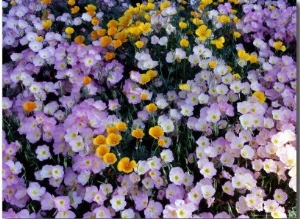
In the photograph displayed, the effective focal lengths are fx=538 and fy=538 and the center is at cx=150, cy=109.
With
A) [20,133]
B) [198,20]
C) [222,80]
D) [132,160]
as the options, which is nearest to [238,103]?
[222,80]

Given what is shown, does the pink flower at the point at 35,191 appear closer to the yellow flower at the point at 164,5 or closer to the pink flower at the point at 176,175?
the pink flower at the point at 176,175

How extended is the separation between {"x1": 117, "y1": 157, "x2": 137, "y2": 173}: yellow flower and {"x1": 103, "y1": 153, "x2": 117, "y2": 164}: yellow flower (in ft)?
0.09

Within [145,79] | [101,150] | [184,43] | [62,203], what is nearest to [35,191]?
[62,203]

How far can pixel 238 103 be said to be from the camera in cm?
219

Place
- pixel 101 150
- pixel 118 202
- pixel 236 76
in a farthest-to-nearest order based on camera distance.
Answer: pixel 236 76 → pixel 101 150 → pixel 118 202

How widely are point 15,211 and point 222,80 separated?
3.37ft

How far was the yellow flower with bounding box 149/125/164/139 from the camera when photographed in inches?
80.7

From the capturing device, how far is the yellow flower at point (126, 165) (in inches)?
75.3

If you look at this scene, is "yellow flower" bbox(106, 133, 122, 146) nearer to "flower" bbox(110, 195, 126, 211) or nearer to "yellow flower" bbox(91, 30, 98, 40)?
"flower" bbox(110, 195, 126, 211)

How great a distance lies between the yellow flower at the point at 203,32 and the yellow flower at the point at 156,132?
68 cm

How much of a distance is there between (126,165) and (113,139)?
0.40 ft

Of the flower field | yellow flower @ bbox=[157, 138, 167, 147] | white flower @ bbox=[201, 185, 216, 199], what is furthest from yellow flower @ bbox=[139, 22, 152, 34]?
white flower @ bbox=[201, 185, 216, 199]

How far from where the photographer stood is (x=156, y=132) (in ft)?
6.75

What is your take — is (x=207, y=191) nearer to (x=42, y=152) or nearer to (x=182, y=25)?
(x=42, y=152)
